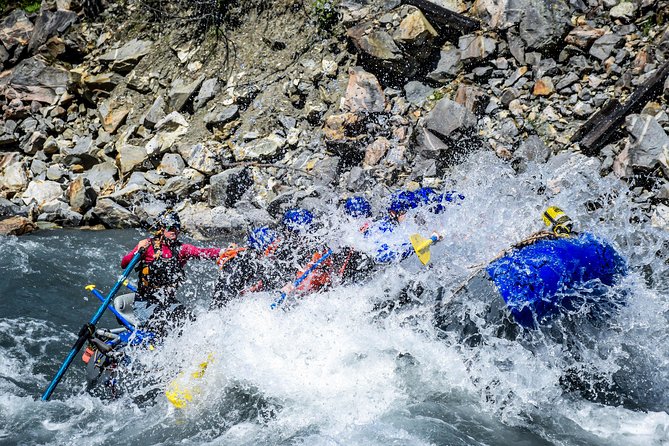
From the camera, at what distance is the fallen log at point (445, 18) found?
962 cm

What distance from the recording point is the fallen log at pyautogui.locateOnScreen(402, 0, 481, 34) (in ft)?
31.6

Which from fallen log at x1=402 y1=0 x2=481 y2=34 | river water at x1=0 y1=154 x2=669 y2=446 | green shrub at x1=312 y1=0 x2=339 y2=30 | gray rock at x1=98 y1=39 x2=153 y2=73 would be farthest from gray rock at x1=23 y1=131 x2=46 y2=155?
fallen log at x1=402 y1=0 x2=481 y2=34

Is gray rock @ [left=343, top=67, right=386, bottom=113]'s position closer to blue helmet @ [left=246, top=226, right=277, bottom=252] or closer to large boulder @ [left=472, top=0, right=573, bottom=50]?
large boulder @ [left=472, top=0, right=573, bottom=50]

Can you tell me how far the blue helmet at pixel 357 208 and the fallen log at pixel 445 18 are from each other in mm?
4413

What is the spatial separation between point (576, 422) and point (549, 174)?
395 cm

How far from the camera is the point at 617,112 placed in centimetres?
800

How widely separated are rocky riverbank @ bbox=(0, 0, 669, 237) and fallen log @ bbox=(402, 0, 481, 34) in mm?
28

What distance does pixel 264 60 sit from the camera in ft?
37.0

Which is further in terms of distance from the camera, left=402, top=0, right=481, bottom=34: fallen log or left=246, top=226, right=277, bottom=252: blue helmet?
left=402, top=0, right=481, bottom=34: fallen log

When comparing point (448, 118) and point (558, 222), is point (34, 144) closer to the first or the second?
point (448, 118)

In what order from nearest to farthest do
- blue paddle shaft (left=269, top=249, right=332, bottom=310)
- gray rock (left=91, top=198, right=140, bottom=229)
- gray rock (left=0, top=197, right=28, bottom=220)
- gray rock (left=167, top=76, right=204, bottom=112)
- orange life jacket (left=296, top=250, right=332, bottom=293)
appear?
blue paddle shaft (left=269, top=249, right=332, bottom=310) < orange life jacket (left=296, top=250, right=332, bottom=293) < gray rock (left=91, top=198, right=140, bottom=229) < gray rock (left=0, top=197, right=28, bottom=220) < gray rock (left=167, top=76, right=204, bottom=112)

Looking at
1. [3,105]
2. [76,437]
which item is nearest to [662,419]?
[76,437]

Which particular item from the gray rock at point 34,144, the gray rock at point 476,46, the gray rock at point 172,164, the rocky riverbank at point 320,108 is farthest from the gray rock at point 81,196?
the gray rock at point 476,46

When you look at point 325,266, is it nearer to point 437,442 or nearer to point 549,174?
point 437,442
